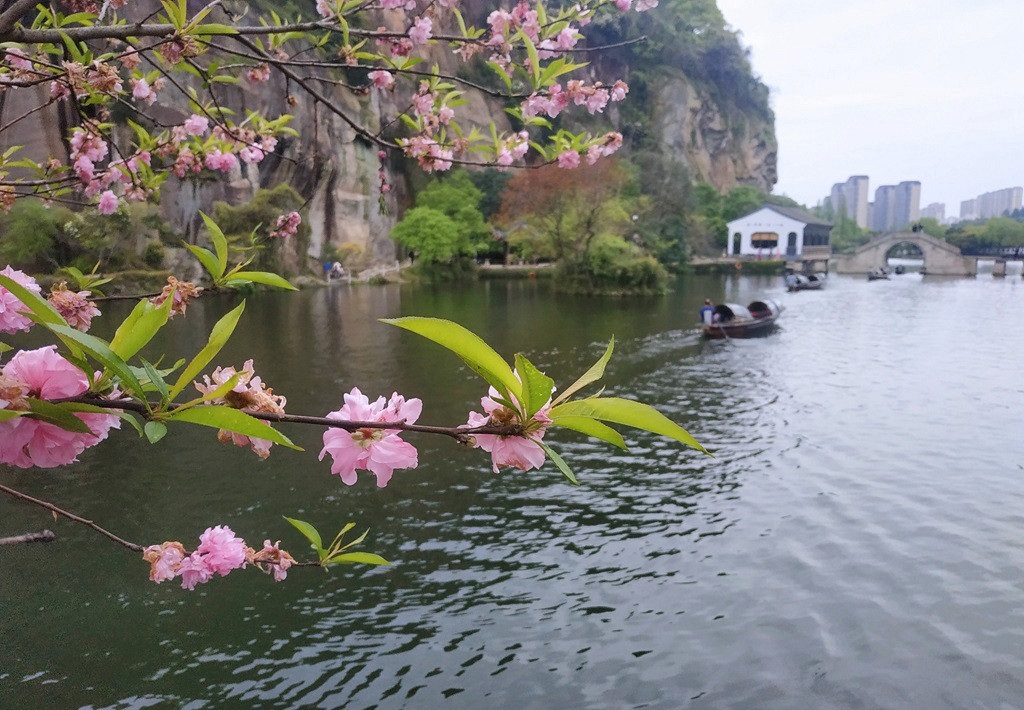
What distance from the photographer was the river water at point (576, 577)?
6.05 meters

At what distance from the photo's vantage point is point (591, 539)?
868cm

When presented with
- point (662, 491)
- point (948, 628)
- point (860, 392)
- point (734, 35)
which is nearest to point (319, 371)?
point (662, 491)

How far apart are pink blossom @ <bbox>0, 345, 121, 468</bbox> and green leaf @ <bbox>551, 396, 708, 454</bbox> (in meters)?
1.04

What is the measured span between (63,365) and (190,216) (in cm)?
3901

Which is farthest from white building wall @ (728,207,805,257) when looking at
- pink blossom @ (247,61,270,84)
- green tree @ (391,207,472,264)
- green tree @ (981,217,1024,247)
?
pink blossom @ (247,61,270,84)

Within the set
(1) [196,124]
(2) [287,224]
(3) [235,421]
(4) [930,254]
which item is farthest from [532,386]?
(4) [930,254]

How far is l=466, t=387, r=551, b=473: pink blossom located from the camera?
1.58 metres

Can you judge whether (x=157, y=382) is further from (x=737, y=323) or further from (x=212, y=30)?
(x=737, y=323)

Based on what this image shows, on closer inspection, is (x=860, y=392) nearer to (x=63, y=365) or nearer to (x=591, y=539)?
(x=591, y=539)

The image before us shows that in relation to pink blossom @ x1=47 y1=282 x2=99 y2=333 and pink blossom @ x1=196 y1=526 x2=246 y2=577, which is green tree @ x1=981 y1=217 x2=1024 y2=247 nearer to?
pink blossom @ x1=196 y1=526 x2=246 y2=577

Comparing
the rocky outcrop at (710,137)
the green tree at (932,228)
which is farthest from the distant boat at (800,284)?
the green tree at (932,228)

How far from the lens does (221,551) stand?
2.71 meters

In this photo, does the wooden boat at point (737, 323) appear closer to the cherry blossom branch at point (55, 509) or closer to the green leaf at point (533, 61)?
the green leaf at point (533, 61)

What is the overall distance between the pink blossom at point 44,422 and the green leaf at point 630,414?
1.04m
